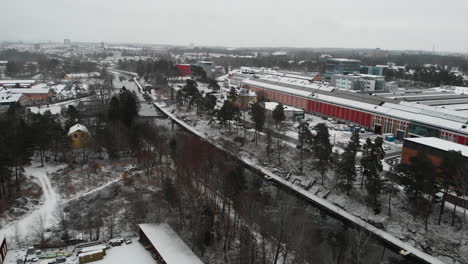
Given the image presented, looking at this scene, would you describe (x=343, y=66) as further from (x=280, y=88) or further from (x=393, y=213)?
(x=393, y=213)

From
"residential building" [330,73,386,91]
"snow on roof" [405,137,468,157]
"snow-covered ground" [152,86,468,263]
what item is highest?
"residential building" [330,73,386,91]

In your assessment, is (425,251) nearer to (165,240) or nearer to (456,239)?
(456,239)

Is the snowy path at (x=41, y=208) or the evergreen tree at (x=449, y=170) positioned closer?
the snowy path at (x=41, y=208)

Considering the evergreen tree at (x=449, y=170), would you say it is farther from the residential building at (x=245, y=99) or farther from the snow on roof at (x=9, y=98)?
the snow on roof at (x=9, y=98)

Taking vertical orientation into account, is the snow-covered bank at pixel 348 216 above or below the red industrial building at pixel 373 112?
below

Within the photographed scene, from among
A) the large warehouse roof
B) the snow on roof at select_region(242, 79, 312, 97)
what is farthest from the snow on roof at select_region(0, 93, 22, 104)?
the large warehouse roof

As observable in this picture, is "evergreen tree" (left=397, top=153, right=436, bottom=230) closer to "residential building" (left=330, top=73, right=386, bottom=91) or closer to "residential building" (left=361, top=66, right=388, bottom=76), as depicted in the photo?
"residential building" (left=330, top=73, right=386, bottom=91)

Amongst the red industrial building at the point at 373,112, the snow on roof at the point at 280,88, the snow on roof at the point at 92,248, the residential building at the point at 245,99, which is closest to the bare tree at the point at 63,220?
the snow on roof at the point at 92,248

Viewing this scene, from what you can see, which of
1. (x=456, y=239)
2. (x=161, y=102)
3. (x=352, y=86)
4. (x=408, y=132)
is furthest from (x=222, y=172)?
(x=352, y=86)
